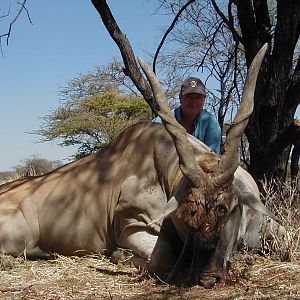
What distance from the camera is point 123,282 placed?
417 cm

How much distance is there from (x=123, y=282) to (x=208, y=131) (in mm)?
1995

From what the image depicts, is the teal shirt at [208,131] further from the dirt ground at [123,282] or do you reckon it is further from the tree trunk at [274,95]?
the dirt ground at [123,282]

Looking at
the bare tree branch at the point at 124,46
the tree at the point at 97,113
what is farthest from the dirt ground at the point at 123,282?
the tree at the point at 97,113

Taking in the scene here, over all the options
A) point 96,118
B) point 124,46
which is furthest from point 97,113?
point 124,46

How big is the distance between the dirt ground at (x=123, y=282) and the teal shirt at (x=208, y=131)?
1.37m

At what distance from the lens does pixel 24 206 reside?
5480 millimetres

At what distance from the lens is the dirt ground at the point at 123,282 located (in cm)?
370

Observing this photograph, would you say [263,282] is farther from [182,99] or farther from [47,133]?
[47,133]

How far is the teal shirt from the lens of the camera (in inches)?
225

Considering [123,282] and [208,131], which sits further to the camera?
[208,131]

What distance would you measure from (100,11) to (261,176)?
7.90ft

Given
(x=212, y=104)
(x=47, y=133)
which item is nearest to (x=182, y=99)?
(x=212, y=104)

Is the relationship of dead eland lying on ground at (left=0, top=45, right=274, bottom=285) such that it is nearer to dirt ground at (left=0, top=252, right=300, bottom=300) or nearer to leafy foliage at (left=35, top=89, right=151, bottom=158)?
dirt ground at (left=0, top=252, right=300, bottom=300)

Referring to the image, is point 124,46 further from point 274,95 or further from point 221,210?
point 221,210
